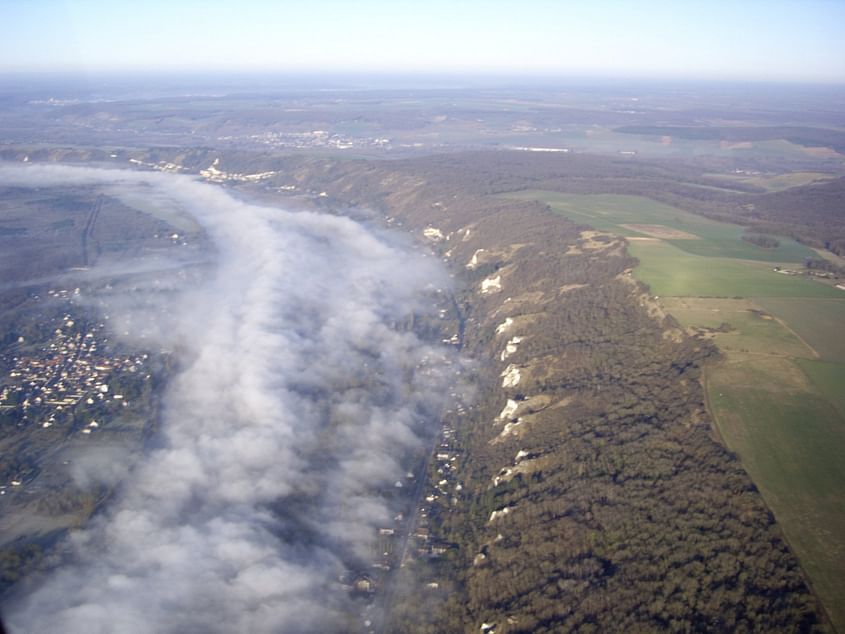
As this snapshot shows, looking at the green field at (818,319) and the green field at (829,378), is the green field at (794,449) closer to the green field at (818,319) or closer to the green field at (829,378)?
the green field at (829,378)

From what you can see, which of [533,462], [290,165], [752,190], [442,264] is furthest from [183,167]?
[533,462]

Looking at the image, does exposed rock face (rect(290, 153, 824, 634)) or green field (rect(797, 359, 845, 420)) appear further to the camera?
green field (rect(797, 359, 845, 420))

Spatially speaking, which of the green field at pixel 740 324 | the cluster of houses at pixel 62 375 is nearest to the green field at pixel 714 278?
the green field at pixel 740 324

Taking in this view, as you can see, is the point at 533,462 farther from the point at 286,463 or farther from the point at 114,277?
the point at 114,277

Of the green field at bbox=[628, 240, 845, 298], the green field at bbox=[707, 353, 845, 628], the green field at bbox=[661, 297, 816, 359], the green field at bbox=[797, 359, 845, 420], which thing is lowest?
the green field at bbox=[707, 353, 845, 628]

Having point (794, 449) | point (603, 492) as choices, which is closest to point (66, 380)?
point (603, 492)

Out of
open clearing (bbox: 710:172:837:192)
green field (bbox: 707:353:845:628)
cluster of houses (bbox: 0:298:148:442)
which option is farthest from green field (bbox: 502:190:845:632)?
open clearing (bbox: 710:172:837:192)

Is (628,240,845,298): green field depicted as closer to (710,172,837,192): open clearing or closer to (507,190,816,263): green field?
(507,190,816,263): green field
